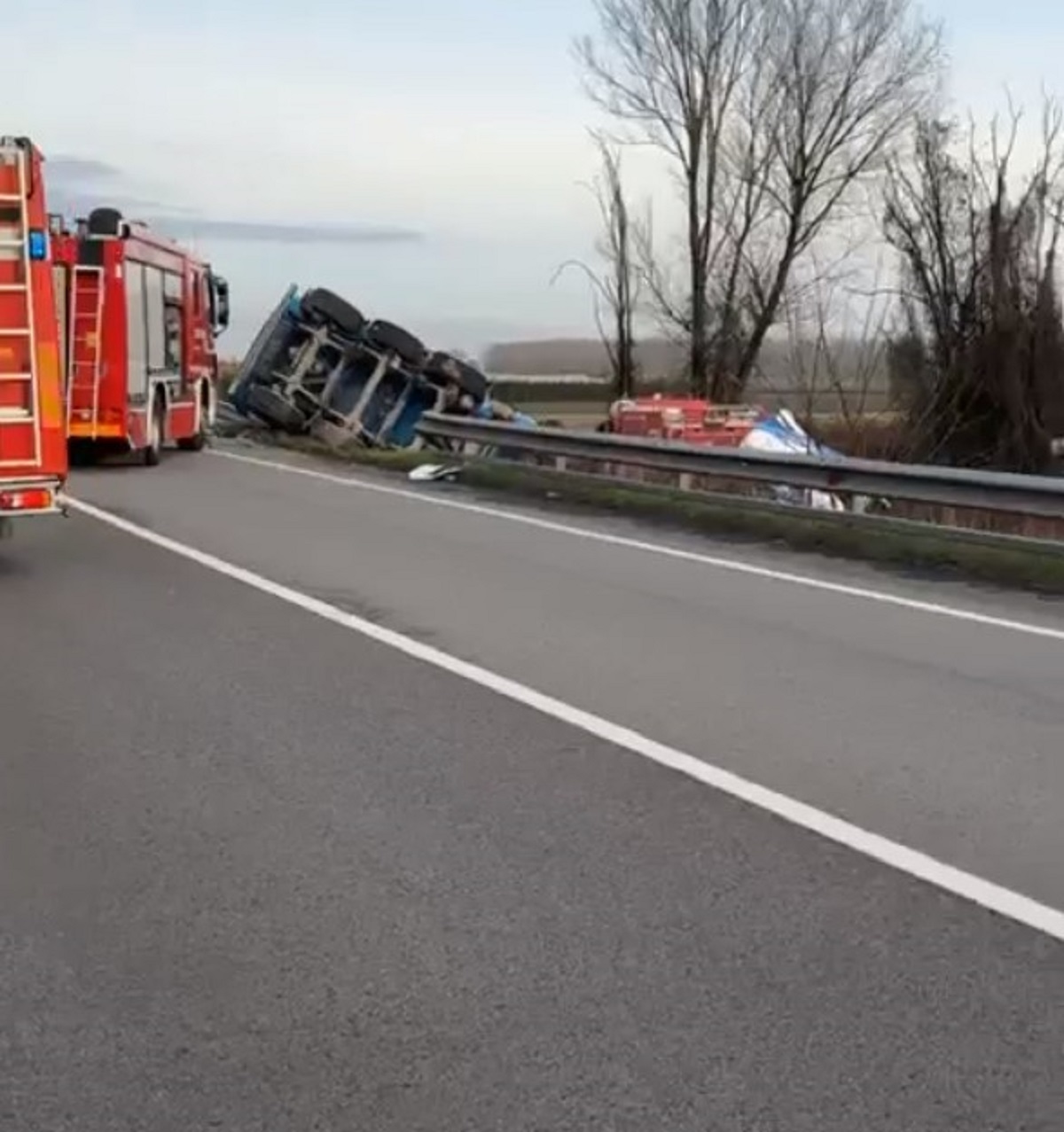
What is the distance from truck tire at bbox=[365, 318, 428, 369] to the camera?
3148 centimetres

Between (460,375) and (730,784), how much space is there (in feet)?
81.0

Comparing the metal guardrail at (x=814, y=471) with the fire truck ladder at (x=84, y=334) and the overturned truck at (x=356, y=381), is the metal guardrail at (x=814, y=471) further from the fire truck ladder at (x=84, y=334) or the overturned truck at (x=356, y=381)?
the overturned truck at (x=356, y=381)

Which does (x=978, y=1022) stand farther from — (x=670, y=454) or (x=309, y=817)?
(x=670, y=454)

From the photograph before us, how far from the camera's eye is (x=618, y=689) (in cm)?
935

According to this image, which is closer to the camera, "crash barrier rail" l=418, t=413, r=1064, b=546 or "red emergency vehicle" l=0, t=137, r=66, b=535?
"red emergency vehicle" l=0, t=137, r=66, b=535

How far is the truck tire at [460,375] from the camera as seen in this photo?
3149 cm

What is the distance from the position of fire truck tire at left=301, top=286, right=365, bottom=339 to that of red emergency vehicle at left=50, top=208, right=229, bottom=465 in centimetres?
324

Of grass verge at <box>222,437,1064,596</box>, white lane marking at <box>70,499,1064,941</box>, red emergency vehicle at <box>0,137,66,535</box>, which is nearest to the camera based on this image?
white lane marking at <box>70,499,1064,941</box>

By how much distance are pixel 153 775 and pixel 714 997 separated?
3269 millimetres

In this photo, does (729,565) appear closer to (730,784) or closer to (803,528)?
(803,528)

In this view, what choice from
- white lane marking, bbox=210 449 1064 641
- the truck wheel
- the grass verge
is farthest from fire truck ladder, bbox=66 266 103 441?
the grass verge

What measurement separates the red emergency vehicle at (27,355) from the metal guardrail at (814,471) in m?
6.93

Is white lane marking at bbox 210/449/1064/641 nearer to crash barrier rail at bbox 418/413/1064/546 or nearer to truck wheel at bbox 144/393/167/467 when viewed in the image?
crash barrier rail at bbox 418/413/1064/546

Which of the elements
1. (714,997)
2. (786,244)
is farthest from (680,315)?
(714,997)
